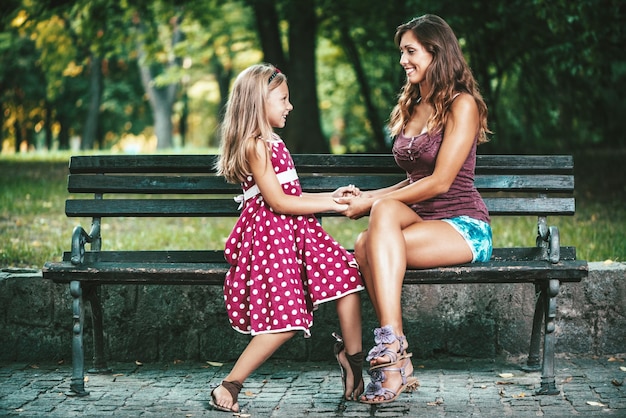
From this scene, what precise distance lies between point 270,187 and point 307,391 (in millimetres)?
1072

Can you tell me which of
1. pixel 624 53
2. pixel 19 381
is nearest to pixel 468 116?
pixel 19 381

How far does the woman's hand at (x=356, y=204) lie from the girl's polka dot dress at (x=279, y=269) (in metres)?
0.22

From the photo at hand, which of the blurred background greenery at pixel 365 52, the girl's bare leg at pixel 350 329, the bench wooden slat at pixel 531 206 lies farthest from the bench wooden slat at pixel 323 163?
the blurred background greenery at pixel 365 52

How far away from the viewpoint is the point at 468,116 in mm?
4820

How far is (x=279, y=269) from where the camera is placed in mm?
4574

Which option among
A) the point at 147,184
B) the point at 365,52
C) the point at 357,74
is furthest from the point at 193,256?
the point at 365,52

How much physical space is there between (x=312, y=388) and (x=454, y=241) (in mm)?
1051

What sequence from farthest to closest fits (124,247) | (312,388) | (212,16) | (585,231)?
(212,16) < (585,231) < (124,247) < (312,388)

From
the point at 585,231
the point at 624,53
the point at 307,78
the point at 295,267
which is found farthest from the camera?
the point at 307,78

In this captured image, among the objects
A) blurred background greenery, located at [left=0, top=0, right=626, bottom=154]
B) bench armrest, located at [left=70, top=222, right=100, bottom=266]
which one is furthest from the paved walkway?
blurred background greenery, located at [left=0, top=0, right=626, bottom=154]

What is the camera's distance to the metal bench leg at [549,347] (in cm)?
477

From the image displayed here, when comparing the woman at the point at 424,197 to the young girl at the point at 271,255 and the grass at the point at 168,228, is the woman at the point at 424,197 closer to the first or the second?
the young girl at the point at 271,255

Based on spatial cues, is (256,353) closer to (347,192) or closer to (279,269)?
(279,269)

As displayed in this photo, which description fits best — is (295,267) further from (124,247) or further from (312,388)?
(124,247)
